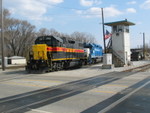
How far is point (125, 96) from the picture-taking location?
849 cm

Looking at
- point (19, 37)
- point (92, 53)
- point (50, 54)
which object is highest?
point (19, 37)

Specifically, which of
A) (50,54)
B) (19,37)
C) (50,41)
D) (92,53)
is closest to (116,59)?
(92,53)

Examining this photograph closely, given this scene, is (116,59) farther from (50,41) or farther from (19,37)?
(19,37)

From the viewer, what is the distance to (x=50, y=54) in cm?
2147

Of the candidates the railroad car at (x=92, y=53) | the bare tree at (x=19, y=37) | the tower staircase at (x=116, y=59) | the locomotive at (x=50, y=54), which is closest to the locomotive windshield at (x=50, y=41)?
the locomotive at (x=50, y=54)

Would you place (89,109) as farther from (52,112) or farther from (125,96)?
(125,96)

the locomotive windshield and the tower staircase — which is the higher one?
the locomotive windshield

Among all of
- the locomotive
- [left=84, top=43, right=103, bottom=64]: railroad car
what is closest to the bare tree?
[left=84, top=43, right=103, bottom=64]: railroad car

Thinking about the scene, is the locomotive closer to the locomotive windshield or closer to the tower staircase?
the locomotive windshield

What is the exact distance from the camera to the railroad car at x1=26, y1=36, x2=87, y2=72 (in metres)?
21.0

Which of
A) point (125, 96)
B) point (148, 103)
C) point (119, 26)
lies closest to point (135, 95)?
point (125, 96)

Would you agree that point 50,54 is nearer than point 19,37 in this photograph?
Yes

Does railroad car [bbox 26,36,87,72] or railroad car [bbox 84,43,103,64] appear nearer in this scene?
railroad car [bbox 26,36,87,72]

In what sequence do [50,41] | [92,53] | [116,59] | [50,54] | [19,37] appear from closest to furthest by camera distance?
[50,54]
[50,41]
[116,59]
[92,53]
[19,37]
